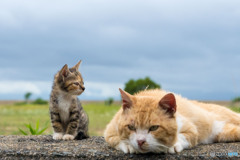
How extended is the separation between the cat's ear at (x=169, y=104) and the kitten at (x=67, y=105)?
193cm

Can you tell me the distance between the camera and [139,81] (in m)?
26.5

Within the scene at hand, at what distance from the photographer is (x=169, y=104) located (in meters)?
3.06

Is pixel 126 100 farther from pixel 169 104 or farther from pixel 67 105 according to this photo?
pixel 67 105

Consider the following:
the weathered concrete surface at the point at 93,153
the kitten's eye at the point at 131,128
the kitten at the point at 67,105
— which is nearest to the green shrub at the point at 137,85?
the kitten at the point at 67,105

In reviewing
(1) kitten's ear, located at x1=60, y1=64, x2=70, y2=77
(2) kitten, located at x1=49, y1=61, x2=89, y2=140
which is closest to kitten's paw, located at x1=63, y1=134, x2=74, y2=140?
(2) kitten, located at x1=49, y1=61, x2=89, y2=140

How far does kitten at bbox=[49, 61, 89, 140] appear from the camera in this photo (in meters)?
4.68

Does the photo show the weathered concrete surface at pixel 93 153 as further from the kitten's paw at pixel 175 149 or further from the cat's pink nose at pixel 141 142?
the cat's pink nose at pixel 141 142

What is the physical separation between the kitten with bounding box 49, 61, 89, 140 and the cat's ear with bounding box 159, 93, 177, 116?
1929mm

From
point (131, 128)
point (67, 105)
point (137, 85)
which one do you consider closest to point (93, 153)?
point (131, 128)

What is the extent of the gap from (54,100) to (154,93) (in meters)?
1.77

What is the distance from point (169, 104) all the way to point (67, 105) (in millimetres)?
2234

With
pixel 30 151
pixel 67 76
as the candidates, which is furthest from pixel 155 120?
pixel 67 76

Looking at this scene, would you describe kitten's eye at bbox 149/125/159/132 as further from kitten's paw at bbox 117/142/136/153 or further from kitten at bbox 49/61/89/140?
kitten at bbox 49/61/89/140

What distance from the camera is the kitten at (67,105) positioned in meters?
4.68
